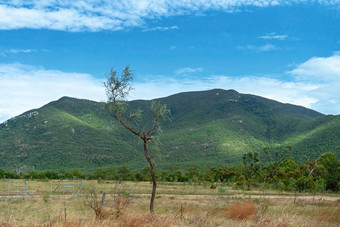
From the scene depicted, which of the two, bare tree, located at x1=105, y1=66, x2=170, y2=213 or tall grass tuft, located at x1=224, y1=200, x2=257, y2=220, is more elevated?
bare tree, located at x1=105, y1=66, x2=170, y2=213

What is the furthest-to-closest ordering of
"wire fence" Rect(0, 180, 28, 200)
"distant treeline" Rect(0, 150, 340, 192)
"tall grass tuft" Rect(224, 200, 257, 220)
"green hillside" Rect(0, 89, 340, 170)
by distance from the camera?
"green hillside" Rect(0, 89, 340, 170) < "distant treeline" Rect(0, 150, 340, 192) < "wire fence" Rect(0, 180, 28, 200) < "tall grass tuft" Rect(224, 200, 257, 220)

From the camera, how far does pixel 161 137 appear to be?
112 metres

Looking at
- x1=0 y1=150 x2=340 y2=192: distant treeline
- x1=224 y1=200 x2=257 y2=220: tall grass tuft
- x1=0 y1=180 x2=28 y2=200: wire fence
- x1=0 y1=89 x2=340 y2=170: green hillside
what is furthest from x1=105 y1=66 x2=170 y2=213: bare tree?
x1=0 y1=89 x2=340 y2=170: green hillside

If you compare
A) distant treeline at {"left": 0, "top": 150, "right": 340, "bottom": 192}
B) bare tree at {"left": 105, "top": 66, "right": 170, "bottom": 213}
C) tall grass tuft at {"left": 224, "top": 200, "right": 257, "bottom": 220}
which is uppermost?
bare tree at {"left": 105, "top": 66, "right": 170, "bottom": 213}

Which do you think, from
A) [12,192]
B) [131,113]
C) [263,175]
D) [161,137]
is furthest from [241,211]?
[161,137]

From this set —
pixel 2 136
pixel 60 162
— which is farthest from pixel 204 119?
pixel 2 136

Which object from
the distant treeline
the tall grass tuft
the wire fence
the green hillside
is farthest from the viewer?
the green hillside

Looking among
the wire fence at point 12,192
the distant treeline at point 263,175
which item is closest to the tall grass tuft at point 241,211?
the wire fence at point 12,192

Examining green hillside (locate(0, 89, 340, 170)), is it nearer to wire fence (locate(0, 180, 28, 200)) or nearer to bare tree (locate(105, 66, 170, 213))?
wire fence (locate(0, 180, 28, 200))

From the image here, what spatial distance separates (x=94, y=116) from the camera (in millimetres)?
127062

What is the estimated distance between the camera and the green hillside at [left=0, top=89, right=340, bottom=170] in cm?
9362

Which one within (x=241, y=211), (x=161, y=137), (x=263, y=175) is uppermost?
(x=161, y=137)

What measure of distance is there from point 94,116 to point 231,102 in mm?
56711

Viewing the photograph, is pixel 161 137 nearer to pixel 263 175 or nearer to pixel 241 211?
pixel 263 175
